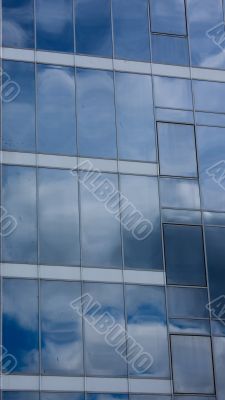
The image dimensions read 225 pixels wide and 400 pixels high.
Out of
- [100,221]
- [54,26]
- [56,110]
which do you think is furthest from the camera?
[54,26]

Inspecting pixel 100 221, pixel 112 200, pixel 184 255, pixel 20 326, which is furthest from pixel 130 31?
pixel 20 326

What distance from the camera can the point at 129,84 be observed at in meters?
29.3

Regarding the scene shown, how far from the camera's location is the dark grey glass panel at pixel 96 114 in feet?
92.8

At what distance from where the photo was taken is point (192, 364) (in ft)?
87.9

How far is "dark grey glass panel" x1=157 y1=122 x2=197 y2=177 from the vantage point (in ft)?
94.4

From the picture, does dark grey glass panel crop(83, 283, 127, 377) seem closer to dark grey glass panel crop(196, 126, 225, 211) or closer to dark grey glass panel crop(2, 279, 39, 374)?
dark grey glass panel crop(2, 279, 39, 374)

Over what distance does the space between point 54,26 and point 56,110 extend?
2.84 m

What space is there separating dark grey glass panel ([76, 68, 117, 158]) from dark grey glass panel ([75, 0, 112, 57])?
2.49ft

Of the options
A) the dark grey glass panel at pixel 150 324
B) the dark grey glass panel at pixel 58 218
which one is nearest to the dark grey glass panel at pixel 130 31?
the dark grey glass panel at pixel 58 218

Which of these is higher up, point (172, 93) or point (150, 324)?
point (172, 93)

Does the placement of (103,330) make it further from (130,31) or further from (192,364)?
(130,31)

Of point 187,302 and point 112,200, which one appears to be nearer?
point 187,302

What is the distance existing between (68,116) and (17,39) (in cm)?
294

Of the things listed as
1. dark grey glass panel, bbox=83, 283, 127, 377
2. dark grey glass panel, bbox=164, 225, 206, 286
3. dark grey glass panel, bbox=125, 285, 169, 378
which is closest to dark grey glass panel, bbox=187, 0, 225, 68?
dark grey glass panel, bbox=164, 225, 206, 286
